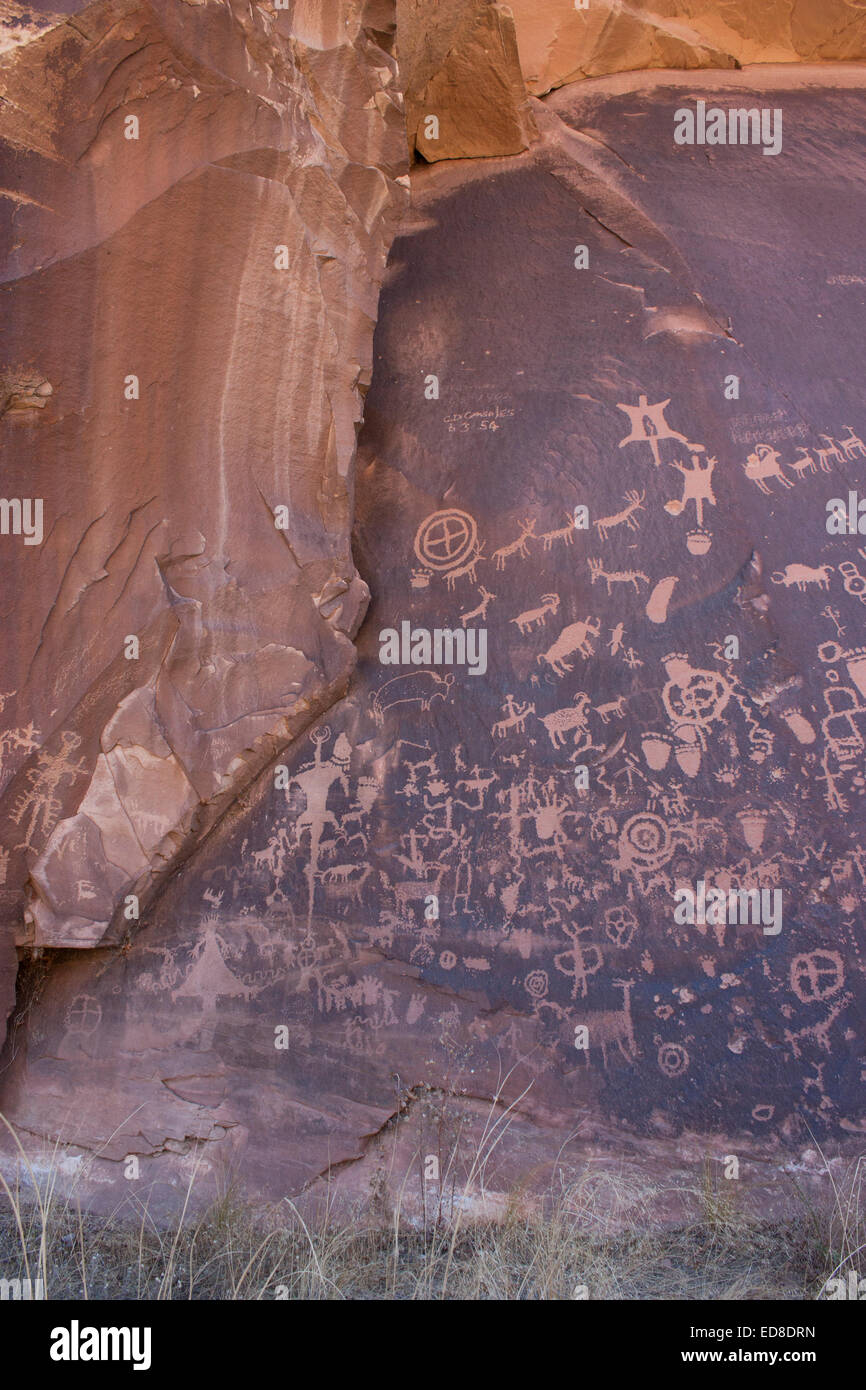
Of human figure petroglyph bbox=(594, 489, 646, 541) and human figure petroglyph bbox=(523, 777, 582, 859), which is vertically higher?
human figure petroglyph bbox=(594, 489, 646, 541)

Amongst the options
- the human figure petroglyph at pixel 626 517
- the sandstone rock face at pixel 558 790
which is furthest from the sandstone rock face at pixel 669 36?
the human figure petroglyph at pixel 626 517

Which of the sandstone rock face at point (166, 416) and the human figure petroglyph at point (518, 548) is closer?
the sandstone rock face at point (166, 416)

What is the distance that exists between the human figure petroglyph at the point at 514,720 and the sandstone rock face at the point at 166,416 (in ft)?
1.67

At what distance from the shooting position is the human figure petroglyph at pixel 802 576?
3.06 meters

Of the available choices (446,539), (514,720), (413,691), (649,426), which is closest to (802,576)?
(649,426)

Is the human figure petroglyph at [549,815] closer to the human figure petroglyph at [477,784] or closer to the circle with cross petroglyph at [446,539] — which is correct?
the human figure petroglyph at [477,784]

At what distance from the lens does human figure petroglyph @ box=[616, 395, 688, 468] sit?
3.26 metres

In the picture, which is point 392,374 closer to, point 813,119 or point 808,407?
point 808,407

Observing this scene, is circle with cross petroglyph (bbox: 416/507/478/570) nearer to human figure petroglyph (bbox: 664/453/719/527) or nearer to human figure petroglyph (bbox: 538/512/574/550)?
human figure petroglyph (bbox: 538/512/574/550)

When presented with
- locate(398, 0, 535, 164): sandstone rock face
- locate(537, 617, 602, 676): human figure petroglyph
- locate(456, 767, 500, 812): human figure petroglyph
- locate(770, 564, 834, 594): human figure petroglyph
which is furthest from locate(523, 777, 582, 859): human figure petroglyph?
locate(398, 0, 535, 164): sandstone rock face

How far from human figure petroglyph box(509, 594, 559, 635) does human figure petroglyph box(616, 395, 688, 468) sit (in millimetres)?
569

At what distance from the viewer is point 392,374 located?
3.58 metres

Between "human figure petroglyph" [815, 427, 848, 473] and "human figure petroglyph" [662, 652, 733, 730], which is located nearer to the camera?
"human figure petroglyph" [662, 652, 733, 730]

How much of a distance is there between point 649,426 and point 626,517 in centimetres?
34
